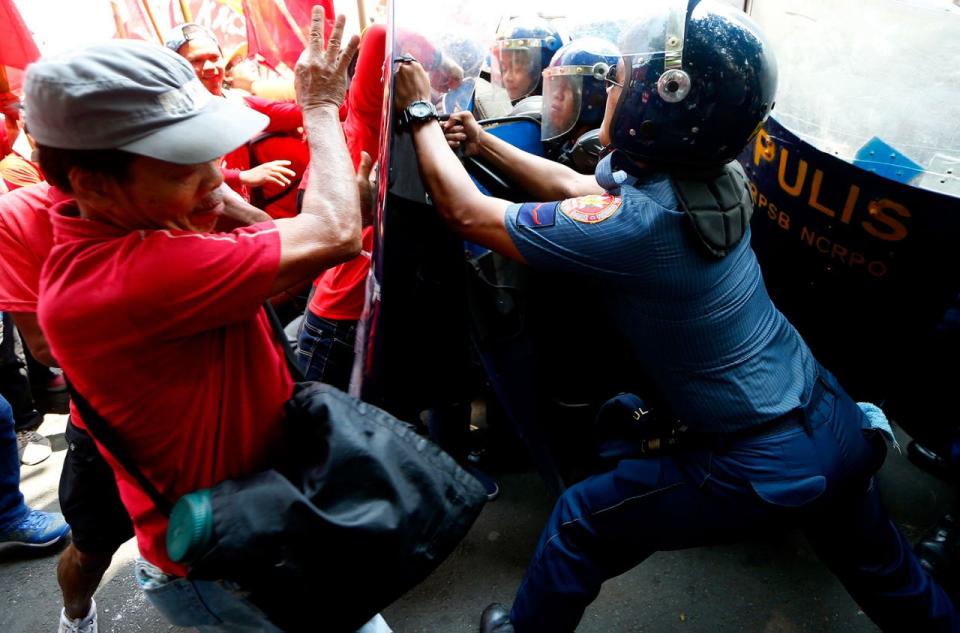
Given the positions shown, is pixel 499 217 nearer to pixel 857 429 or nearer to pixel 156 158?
pixel 156 158

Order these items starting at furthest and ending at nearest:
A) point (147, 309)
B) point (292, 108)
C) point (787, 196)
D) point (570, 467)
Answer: point (292, 108), point (570, 467), point (787, 196), point (147, 309)

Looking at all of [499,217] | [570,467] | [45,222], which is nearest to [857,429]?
[499,217]

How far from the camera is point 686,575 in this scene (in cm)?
263

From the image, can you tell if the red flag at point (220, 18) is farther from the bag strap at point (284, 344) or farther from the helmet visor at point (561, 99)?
the bag strap at point (284, 344)

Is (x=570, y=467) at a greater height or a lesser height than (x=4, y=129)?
lesser

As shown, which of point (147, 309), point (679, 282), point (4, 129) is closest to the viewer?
point (147, 309)

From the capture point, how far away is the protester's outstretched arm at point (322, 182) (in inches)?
48.1

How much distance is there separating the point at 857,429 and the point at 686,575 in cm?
120

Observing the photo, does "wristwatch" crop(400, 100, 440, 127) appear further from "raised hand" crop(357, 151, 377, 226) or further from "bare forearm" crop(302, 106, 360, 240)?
"raised hand" crop(357, 151, 377, 226)

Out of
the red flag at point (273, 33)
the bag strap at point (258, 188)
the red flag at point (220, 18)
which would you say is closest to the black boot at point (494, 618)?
the bag strap at point (258, 188)

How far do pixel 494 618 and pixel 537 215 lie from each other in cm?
156

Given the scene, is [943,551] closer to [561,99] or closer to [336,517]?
[561,99]

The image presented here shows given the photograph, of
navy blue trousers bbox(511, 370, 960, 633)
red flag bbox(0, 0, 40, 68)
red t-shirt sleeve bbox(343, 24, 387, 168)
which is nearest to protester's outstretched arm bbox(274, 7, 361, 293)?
red t-shirt sleeve bbox(343, 24, 387, 168)

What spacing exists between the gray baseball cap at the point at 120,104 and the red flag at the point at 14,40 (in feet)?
9.55
